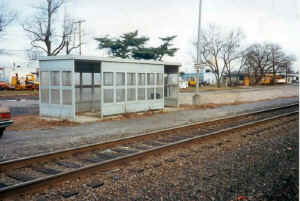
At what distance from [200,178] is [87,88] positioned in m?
11.8

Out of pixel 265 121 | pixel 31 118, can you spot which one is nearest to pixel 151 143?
pixel 265 121

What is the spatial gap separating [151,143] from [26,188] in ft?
14.6

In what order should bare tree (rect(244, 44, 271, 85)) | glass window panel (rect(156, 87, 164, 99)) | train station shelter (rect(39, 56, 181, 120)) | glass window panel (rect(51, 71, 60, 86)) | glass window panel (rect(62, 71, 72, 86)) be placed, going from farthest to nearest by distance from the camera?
bare tree (rect(244, 44, 271, 85)) → glass window panel (rect(156, 87, 164, 99)) → glass window panel (rect(51, 71, 60, 86)) → train station shelter (rect(39, 56, 181, 120)) → glass window panel (rect(62, 71, 72, 86))

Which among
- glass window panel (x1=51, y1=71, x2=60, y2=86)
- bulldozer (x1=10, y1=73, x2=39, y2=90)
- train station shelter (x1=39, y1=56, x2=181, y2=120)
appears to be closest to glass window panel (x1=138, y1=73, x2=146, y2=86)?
train station shelter (x1=39, y1=56, x2=181, y2=120)

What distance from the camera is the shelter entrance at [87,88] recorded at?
15984 mm

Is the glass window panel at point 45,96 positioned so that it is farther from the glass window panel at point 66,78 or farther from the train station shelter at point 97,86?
the glass window panel at point 66,78

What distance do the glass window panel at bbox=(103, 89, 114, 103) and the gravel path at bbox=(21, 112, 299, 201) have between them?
6914 mm

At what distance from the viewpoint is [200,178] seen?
5.75 m

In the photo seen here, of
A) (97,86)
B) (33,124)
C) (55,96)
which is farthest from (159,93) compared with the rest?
(33,124)

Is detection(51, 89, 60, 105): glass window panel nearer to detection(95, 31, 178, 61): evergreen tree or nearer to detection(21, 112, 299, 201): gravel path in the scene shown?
detection(21, 112, 299, 201): gravel path

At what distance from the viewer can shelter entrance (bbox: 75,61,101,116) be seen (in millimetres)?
15984

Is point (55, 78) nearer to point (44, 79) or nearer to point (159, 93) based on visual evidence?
point (44, 79)

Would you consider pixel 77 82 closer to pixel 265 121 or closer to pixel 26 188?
pixel 265 121

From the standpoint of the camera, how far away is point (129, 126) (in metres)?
12.3
